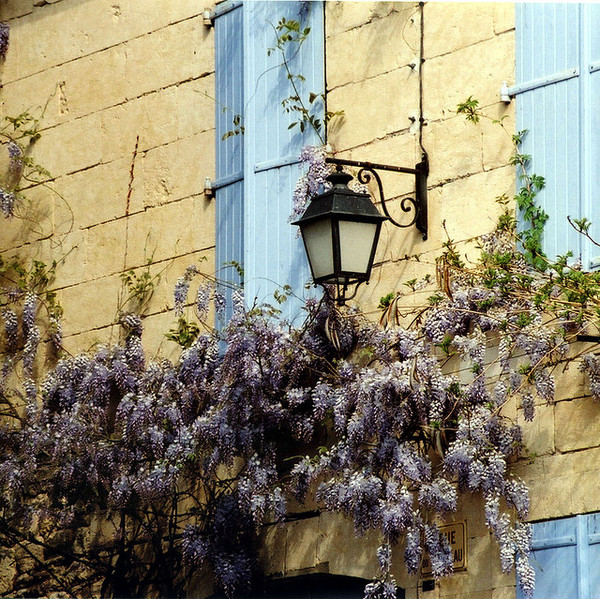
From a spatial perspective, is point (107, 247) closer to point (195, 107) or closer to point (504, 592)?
point (195, 107)

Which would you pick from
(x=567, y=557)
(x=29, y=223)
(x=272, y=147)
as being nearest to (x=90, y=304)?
(x=29, y=223)

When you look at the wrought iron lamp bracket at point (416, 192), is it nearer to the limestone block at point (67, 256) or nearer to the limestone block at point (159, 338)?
the limestone block at point (159, 338)

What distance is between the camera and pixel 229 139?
315 inches

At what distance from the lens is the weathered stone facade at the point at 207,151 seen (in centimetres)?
649

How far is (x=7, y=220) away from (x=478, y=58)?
3.34m

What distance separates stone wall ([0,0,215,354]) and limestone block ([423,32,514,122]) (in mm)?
1454

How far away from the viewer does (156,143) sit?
8438 mm

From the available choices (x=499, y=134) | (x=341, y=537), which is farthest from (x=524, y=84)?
(x=341, y=537)

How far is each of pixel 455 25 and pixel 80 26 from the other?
2.76m

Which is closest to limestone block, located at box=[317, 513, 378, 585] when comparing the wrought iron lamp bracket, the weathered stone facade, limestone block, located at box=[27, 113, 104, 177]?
the weathered stone facade

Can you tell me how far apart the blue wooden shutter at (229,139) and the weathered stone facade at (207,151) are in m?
0.09

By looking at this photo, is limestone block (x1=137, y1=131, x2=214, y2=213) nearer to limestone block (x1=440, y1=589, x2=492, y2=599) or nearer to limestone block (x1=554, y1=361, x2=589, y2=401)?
limestone block (x1=554, y1=361, x2=589, y2=401)

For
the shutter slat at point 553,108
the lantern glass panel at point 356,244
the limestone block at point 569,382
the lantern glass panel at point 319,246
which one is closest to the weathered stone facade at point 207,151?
the limestone block at point 569,382

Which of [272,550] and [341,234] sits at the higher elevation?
[341,234]
